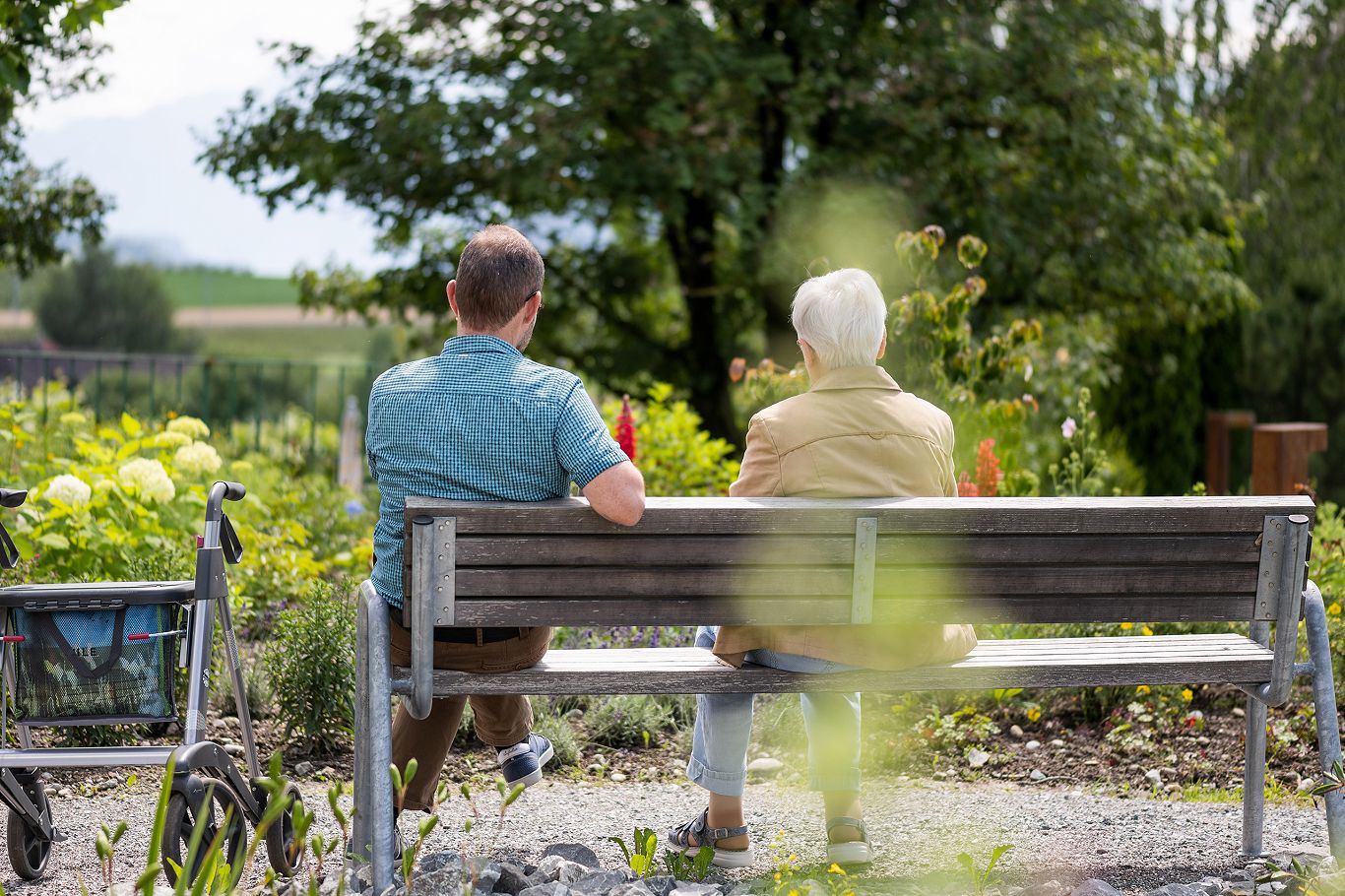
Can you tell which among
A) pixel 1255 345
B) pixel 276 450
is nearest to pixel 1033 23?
pixel 1255 345

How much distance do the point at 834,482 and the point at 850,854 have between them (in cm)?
86

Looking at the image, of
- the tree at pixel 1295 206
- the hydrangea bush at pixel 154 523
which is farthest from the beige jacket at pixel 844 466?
the tree at pixel 1295 206

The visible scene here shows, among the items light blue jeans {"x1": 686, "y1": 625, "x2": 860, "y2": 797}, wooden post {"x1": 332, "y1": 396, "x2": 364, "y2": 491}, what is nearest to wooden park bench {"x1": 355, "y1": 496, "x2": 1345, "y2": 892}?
light blue jeans {"x1": 686, "y1": 625, "x2": 860, "y2": 797}

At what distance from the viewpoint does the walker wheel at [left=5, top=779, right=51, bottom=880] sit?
2.98m

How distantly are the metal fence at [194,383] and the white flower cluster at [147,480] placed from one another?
3.12 metres

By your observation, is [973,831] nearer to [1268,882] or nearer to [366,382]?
[1268,882]

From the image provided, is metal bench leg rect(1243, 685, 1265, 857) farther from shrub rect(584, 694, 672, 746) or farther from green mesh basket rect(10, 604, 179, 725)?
green mesh basket rect(10, 604, 179, 725)

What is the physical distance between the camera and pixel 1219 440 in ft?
39.8

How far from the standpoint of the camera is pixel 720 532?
2725mm

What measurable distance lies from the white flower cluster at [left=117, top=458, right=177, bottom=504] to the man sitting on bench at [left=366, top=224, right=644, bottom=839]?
218 centimetres

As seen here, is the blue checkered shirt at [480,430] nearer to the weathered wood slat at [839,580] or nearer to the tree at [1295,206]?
the weathered wood slat at [839,580]

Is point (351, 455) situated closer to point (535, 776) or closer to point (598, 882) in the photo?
point (535, 776)

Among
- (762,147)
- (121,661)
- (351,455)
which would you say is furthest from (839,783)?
(762,147)

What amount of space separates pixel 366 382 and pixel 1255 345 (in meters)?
8.83
